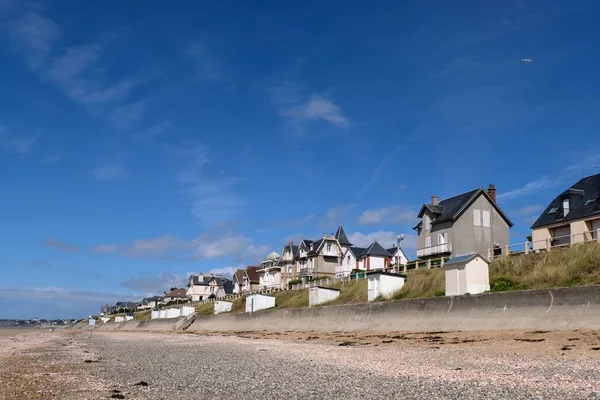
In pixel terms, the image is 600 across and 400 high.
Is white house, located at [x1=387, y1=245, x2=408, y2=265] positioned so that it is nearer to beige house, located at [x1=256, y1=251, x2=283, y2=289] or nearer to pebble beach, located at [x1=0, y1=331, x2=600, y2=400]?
beige house, located at [x1=256, y1=251, x2=283, y2=289]

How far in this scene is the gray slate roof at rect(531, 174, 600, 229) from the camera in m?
41.5

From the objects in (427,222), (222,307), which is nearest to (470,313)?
(427,222)

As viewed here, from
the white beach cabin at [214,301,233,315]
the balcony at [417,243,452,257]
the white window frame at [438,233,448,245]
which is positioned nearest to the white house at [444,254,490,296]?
the balcony at [417,243,452,257]

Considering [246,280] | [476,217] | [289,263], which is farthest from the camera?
[246,280]

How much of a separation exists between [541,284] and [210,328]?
34976 millimetres

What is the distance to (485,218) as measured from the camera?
54.4m

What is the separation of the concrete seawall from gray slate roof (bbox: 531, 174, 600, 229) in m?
23.7

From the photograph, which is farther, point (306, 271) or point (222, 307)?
point (306, 271)

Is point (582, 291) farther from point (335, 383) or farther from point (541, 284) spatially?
point (335, 383)

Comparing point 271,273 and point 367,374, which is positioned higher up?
point 271,273

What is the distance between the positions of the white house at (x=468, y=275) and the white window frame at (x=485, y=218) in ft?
102

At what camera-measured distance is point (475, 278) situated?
80.0 feet

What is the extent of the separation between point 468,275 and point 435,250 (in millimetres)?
31159

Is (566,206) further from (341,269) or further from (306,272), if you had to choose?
(306,272)
